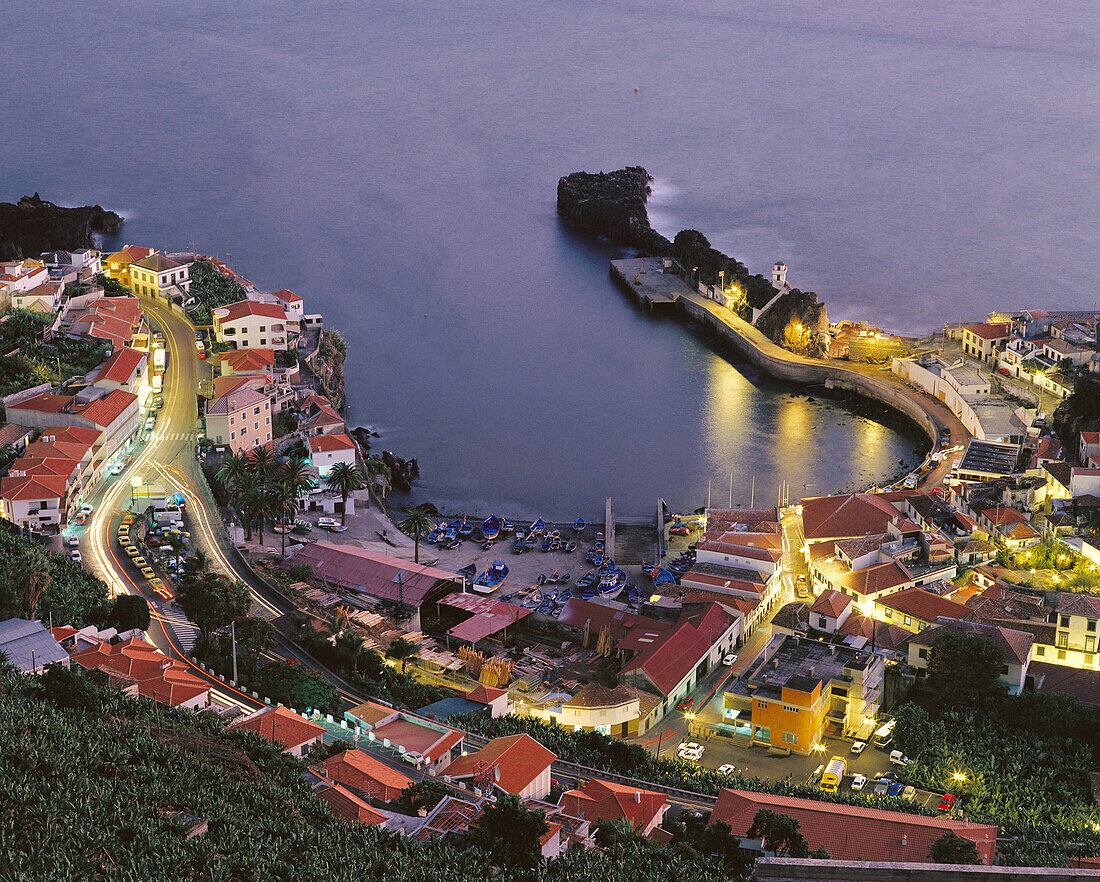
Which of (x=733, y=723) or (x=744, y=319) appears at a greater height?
(x=744, y=319)

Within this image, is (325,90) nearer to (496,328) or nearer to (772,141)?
(772,141)

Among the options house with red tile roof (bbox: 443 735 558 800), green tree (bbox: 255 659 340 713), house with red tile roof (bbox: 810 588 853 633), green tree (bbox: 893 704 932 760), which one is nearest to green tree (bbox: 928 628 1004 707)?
green tree (bbox: 893 704 932 760)

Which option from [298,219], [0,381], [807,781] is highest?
[298,219]

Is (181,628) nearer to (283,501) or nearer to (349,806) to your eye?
(283,501)

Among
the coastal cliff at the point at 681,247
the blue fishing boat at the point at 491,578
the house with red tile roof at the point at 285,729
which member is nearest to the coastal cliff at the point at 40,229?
the coastal cliff at the point at 681,247

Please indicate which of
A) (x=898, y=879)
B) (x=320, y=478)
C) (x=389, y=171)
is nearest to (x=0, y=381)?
(x=320, y=478)

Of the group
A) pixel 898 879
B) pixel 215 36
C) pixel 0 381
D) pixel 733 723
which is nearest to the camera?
pixel 898 879

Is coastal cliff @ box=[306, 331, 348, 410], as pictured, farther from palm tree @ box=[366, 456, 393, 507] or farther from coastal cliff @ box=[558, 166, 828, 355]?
coastal cliff @ box=[558, 166, 828, 355]
